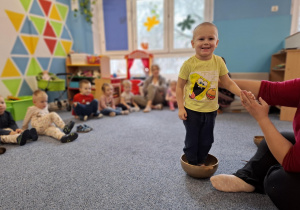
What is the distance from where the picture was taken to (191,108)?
44.0 inches

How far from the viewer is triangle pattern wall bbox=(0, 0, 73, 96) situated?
9.50 feet

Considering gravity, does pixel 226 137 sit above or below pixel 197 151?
below

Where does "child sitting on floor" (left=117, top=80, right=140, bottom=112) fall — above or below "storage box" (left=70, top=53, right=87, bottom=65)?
below

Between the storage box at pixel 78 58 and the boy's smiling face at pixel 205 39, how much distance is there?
300 cm

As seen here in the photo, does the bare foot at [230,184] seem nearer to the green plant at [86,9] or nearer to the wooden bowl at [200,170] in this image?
the wooden bowl at [200,170]

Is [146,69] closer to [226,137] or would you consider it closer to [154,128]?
[154,128]

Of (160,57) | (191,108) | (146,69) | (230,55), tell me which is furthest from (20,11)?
(230,55)

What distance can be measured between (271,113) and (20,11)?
3856 millimetres

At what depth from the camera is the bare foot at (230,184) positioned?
103 cm

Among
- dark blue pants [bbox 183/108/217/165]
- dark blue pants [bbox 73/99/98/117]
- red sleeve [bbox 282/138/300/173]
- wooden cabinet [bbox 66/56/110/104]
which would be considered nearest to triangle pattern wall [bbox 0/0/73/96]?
wooden cabinet [bbox 66/56/110/104]

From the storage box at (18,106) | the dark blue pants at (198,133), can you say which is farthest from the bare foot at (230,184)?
the storage box at (18,106)

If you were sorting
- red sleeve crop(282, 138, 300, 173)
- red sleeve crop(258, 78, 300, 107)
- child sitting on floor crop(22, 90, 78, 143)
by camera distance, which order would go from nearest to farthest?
red sleeve crop(282, 138, 300, 173) → red sleeve crop(258, 78, 300, 107) → child sitting on floor crop(22, 90, 78, 143)

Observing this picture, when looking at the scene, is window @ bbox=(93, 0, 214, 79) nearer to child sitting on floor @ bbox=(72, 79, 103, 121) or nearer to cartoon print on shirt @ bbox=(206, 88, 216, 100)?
child sitting on floor @ bbox=(72, 79, 103, 121)

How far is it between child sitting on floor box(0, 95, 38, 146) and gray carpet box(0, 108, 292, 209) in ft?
0.18
